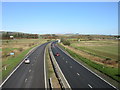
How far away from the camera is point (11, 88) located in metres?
20.0

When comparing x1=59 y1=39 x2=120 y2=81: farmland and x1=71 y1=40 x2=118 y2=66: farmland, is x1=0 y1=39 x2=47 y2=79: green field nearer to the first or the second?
x1=59 y1=39 x2=120 y2=81: farmland

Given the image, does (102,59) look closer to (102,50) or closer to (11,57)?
(11,57)

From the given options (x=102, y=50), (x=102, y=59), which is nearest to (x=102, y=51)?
(x=102, y=50)

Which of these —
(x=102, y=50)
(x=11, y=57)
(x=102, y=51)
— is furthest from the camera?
(x=102, y=50)

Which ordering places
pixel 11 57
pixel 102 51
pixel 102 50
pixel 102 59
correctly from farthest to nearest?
pixel 102 50 → pixel 102 51 → pixel 11 57 → pixel 102 59

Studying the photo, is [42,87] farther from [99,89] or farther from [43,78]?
[99,89]

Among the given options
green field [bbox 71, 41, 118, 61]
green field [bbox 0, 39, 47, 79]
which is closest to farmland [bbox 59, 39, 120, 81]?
green field [bbox 71, 41, 118, 61]

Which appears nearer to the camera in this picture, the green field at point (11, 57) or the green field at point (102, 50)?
the green field at point (11, 57)

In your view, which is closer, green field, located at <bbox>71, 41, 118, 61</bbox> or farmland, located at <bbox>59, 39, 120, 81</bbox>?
farmland, located at <bbox>59, 39, 120, 81</bbox>

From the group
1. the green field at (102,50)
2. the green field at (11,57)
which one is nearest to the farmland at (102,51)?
the green field at (102,50)

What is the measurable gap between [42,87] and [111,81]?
11863 mm

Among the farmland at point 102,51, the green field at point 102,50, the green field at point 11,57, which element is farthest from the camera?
the green field at point 102,50

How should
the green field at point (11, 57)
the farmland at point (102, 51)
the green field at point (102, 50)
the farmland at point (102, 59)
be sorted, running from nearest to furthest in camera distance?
the farmland at point (102, 59)
the green field at point (11, 57)
the farmland at point (102, 51)
the green field at point (102, 50)

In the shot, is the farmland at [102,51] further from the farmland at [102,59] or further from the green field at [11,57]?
the green field at [11,57]
